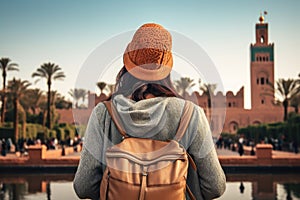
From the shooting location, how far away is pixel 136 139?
1.76 metres

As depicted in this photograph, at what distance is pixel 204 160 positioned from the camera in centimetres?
186

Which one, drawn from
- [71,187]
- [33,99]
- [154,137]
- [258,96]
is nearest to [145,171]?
[154,137]

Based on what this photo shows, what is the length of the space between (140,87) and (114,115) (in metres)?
0.14

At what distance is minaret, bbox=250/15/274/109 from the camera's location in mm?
78750

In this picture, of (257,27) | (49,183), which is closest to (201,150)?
(49,183)

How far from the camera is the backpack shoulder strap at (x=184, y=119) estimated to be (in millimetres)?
1798

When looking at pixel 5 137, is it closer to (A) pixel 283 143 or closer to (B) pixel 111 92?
(A) pixel 283 143

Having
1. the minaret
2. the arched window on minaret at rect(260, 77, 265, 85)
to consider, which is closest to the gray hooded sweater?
the minaret

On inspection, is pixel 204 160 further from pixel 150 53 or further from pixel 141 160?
pixel 150 53

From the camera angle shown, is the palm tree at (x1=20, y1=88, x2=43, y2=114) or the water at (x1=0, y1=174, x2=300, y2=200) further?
the palm tree at (x1=20, y1=88, x2=43, y2=114)

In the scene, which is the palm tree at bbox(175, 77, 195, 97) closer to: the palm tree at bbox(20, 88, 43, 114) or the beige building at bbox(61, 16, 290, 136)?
the palm tree at bbox(20, 88, 43, 114)

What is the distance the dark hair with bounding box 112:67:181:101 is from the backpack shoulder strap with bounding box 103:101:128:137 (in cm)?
5

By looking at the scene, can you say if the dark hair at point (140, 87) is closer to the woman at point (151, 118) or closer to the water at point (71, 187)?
the woman at point (151, 118)

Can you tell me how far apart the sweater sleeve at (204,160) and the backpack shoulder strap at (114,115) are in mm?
235
